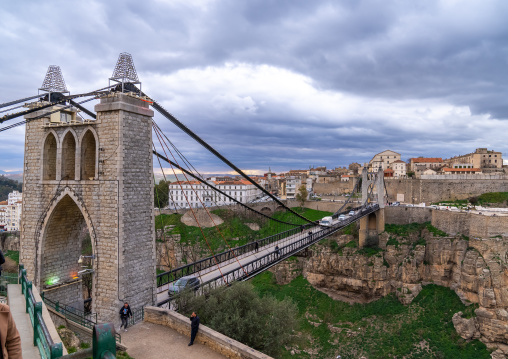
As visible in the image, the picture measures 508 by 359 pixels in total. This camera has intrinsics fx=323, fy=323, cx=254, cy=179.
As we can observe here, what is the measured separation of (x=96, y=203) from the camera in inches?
410

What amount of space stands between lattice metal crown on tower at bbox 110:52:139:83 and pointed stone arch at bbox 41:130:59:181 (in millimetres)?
3307

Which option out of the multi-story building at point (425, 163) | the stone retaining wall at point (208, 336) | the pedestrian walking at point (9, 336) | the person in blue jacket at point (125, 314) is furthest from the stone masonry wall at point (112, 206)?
the multi-story building at point (425, 163)

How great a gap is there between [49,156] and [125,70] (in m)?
4.46

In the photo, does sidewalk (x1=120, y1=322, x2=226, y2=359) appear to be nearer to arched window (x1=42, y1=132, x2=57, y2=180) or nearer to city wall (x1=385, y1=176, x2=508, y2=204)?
arched window (x1=42, y1=132, x2=57, y2=180)

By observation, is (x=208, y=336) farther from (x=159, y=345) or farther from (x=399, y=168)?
(x=399, y=168)

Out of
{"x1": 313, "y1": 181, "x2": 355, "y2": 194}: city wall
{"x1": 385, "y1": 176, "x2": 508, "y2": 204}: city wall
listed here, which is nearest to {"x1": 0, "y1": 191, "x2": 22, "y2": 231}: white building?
{"x1": 313, "y1": 181, "x2": 355, "y2": 194}: city wall

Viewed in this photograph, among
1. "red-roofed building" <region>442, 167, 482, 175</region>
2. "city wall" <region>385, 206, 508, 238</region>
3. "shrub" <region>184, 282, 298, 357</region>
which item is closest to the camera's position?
"shrub" <region>184, 282, 298, 357</region>

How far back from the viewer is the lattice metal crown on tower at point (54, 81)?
40.0ft

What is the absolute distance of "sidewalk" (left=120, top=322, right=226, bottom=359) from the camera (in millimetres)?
7773

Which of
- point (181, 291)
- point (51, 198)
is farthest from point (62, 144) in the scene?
point (181, 291)

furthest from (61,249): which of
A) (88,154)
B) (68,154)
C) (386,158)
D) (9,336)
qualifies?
(386,158)

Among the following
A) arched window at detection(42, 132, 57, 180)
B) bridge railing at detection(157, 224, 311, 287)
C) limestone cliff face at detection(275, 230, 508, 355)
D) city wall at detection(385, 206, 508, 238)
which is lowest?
limestone cliff face at detection(275, 230, 508, 355)

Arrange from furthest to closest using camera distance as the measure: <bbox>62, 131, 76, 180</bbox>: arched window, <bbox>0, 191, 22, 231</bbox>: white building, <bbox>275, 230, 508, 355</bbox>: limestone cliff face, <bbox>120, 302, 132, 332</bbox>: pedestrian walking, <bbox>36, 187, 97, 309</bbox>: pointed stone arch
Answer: <bbox>0, 191, 22, 231</bbox>: white building, <bbox>275, 230, 508, 355</bbox>: limestone cliff face, <bbox>62, 131, 76, 180</bbox>: arched window, <bbox>36, 187, 97, 309</bbox>: pointed stone arch, <bbox>120, 302, 132, 332</bbox>: pedestrian walking

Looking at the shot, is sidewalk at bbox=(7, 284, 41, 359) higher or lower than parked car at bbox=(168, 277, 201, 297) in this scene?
higher
